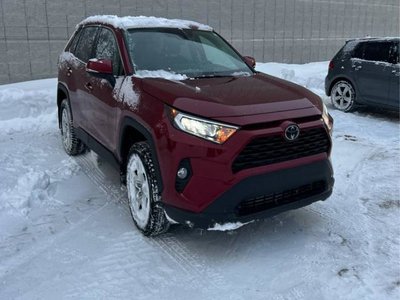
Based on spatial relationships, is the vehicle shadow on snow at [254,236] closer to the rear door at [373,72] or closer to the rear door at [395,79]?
the rear door at [395,79]

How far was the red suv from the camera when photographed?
10.5 feet

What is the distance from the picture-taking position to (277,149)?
332cm

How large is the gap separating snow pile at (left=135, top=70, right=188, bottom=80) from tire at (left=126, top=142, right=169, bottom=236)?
2.12 ft

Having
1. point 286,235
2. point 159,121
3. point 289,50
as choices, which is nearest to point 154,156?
point 159,121

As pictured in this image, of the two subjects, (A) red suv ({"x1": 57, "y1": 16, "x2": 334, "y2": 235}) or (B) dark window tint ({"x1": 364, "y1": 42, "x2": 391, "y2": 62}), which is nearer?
(A) red suv ({"x1": 57, "y1": 16, "x2": 334, "y2": 235})

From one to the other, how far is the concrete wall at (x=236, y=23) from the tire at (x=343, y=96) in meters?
4.25

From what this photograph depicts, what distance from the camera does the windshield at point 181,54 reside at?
4.19 metres

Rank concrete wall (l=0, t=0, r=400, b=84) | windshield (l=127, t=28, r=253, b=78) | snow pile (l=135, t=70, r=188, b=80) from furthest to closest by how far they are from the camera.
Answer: concrete wall (l=0, t=0, r=400, b=84) < windshield (l=127, t=28, r=253, b=78) < snow pile (l=135, t=70, r=188, b=80)

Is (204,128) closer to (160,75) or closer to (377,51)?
(160,75)

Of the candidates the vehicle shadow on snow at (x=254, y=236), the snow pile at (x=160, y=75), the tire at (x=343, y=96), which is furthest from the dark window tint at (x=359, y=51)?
the snow pile at (x=160, y=75)

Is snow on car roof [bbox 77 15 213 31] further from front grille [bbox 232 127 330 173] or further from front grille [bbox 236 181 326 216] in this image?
front grille [bbox 236 181 326 216]

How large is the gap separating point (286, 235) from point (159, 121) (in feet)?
5.02

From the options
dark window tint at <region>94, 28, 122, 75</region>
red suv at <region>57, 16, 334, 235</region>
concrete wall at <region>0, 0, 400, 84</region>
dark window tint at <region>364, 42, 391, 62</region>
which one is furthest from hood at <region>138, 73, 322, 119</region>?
concrete wall at <region>0, 0, 400, 84</region>

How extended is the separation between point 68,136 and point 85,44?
130 centimetres
